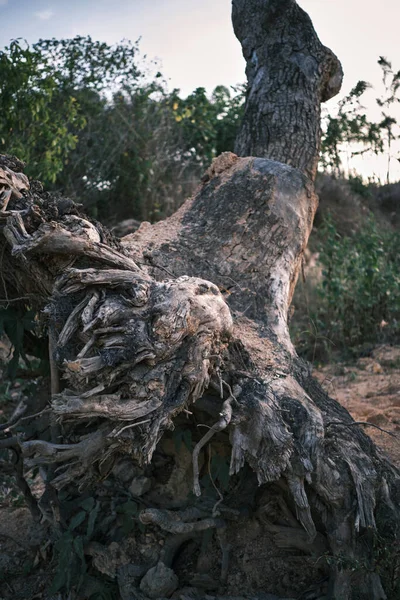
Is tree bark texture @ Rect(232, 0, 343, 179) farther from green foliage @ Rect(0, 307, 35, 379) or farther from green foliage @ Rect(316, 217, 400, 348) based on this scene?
green foliage @ Rect(0, 307, 35, 379)

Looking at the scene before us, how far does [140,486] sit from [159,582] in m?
0.50

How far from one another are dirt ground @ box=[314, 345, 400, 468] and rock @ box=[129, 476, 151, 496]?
1.31 m

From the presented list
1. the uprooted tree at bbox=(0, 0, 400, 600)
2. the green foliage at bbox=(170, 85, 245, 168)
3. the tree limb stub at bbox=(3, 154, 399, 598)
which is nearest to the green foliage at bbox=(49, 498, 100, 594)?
the uprooted tree at bbox=(0, 0, 400, 600)

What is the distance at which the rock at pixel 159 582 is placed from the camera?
302cm

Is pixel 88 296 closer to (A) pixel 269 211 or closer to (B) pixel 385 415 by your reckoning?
(A) pixel 269 211

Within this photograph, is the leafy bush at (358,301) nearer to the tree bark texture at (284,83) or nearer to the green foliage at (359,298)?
the green foliage at (359,298)

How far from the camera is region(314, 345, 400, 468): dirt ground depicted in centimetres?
401

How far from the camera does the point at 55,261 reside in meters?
2.94

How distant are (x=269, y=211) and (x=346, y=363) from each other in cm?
270

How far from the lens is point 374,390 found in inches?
208

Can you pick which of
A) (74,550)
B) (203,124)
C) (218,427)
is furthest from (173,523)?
(203,124)

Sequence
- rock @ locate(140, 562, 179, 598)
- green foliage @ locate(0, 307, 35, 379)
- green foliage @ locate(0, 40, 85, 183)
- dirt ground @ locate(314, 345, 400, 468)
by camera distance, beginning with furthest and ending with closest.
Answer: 1. green foliage @ locate(0, 40, 85, 183)
2. dirt ground @ locate(314, 345, 400, 468)
3. green foliage @ locate(0, 307, 35, 379)
4. rock @ locate(140, 562, 179, 598)

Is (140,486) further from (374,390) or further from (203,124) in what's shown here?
(203,124)

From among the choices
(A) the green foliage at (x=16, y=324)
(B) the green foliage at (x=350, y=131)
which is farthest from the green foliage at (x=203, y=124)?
(A) the green foliage at (x=16, y=324)
